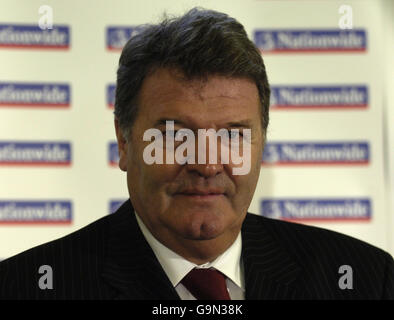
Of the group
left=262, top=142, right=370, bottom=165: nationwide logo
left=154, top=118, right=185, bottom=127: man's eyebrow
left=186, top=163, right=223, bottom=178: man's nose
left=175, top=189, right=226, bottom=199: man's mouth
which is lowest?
left=175, top=189, right=226, bottom=199: man's mouth

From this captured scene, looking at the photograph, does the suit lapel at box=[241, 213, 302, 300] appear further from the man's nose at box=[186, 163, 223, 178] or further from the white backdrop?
the white backdrop

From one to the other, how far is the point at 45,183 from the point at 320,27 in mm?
1037

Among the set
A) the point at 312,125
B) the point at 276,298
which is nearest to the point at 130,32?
the point at 312,125

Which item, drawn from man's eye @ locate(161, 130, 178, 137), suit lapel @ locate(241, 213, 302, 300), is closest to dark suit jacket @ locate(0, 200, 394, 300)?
suit lapel @ locate(241, 213, 302, 300)

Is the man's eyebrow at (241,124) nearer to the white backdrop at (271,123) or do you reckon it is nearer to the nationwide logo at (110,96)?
the white backdrop at (271,123)

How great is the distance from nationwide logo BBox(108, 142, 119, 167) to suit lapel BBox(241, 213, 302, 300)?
543 millimetres

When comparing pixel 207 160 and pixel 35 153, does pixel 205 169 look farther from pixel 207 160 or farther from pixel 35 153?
pixel 35 153

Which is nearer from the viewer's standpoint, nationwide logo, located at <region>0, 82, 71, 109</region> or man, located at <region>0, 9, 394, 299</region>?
man, located at <region>0, 9, 394, 299</region>

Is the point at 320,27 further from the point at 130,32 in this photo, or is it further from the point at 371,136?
the point at 130,32

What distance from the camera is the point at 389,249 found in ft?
5.70

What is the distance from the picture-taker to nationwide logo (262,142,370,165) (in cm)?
176

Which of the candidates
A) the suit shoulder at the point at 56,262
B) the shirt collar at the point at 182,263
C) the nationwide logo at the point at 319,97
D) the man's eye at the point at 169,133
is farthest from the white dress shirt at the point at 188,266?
the nationwide logo at the point at 319,97

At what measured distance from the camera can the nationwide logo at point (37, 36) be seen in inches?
69.2

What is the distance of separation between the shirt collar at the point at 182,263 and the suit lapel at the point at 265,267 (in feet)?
0.08
